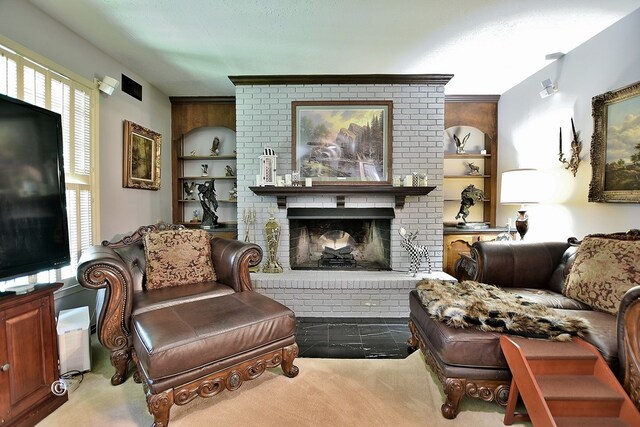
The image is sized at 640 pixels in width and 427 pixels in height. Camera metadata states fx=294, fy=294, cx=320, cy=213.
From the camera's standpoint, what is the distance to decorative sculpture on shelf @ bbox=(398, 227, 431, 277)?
10.5ft

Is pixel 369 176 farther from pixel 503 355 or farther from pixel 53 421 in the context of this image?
pixel 53 421

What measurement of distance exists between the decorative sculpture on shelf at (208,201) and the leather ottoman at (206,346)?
215 cm

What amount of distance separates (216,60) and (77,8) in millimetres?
1094

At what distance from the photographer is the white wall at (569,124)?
232cm

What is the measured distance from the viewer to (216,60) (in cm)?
298

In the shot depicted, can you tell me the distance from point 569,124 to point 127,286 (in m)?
3.95

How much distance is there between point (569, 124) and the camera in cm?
281

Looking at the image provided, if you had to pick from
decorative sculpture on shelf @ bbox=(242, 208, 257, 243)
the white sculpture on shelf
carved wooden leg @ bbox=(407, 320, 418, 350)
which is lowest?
carved wooden leg @ bbox=(407, 320, 418, 350)

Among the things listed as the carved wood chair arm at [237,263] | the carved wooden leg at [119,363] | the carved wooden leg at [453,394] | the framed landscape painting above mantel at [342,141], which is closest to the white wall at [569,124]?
→ the framed landscape painting above mantel at [342,141]

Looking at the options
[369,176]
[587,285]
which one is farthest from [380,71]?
[587,285]

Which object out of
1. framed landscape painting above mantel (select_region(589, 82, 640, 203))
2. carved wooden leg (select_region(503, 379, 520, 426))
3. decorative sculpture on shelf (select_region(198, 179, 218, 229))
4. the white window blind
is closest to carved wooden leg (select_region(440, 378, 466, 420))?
carved wooden leg (select_region(503, 379, 520, 426))

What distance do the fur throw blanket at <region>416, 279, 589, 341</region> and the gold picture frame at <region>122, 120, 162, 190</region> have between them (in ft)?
10.6

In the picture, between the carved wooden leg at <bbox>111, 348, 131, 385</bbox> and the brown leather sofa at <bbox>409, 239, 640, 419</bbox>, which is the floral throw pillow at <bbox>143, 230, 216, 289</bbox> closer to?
the carved wooden leg at <bbox>111, 348, 131, 385</bbox>

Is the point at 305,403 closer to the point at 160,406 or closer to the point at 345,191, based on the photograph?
the point at 160,406
